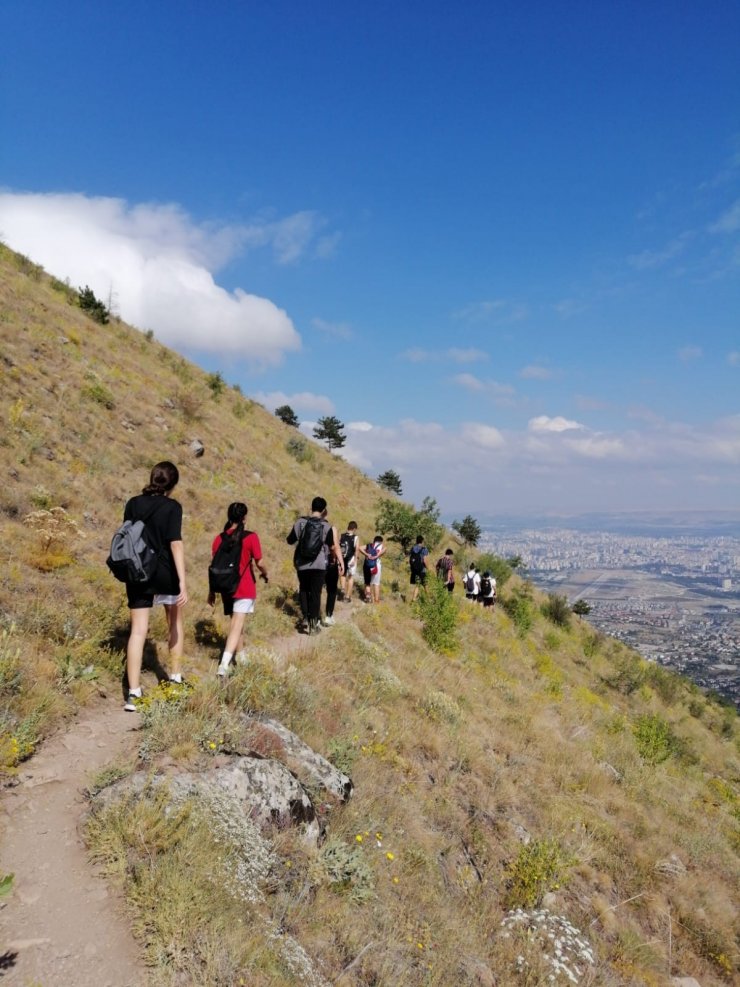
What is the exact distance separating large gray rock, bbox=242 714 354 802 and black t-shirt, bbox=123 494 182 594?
1.57m

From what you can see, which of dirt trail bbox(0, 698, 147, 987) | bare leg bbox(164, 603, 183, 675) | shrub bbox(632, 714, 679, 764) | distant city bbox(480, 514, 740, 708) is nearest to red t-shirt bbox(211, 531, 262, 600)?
bare leg bbox(164, 603, 183, 675)

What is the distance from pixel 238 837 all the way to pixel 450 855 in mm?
2898

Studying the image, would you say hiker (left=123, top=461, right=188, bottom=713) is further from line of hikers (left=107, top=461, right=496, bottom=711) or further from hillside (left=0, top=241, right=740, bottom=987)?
hillside (left=0, top=241, right=740, bottom=987)

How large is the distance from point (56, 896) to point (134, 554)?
8.73 feet

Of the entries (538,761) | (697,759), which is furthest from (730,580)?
(538,761)

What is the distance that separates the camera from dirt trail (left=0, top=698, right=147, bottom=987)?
2494 millimetres

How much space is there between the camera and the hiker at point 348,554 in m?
12.1

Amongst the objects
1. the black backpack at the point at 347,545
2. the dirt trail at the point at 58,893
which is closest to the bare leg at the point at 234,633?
the dirt trail at the point at 58,893

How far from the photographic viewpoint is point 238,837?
3508mm

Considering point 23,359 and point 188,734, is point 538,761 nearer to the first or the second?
point 188,734

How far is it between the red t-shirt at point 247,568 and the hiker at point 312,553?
1.60 metres

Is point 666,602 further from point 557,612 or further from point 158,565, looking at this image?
point 158,565

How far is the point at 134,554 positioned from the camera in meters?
4.81

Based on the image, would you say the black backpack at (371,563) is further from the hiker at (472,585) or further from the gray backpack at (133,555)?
the gray backpack at (133,555)
